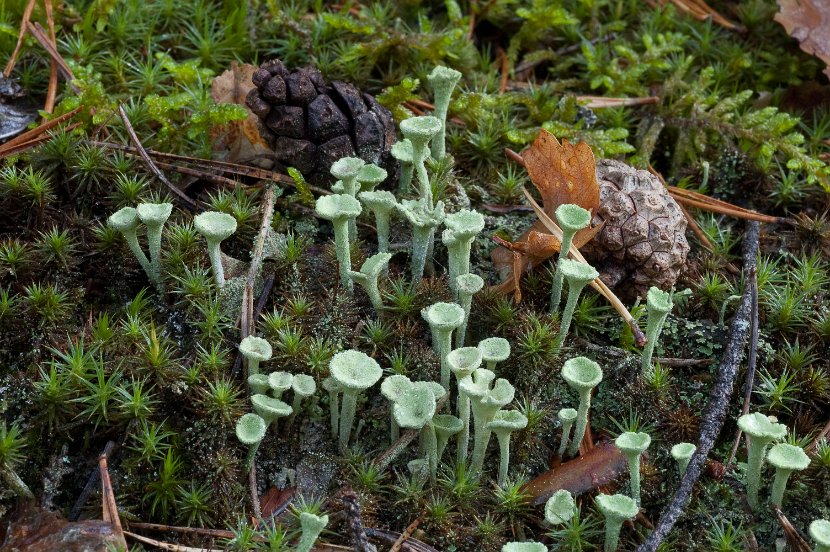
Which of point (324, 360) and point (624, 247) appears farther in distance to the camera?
point (624, 247)

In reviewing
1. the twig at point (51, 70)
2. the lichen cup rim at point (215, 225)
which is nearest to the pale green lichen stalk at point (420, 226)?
the lichen cup rim at point (215, 225)

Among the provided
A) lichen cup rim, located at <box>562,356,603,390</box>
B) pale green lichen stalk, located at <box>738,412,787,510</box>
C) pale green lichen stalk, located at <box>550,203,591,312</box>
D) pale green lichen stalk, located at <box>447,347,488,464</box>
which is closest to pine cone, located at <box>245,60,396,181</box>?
pale green lichen stalk, located at <box>550,203,591,312</box>

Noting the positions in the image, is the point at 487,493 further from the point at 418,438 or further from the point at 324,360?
the point at 324,360

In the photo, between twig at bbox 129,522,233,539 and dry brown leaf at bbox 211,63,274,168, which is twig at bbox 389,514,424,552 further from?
dry brown leaf at bbox 211,63,274,168

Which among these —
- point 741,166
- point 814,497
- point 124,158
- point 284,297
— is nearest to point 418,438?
point 284,297

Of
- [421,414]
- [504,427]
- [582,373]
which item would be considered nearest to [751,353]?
[582,373]

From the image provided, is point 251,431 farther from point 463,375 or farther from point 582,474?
point 582,474

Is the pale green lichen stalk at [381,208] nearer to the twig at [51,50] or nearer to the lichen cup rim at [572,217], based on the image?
the lichen cup rim at [572,217]
